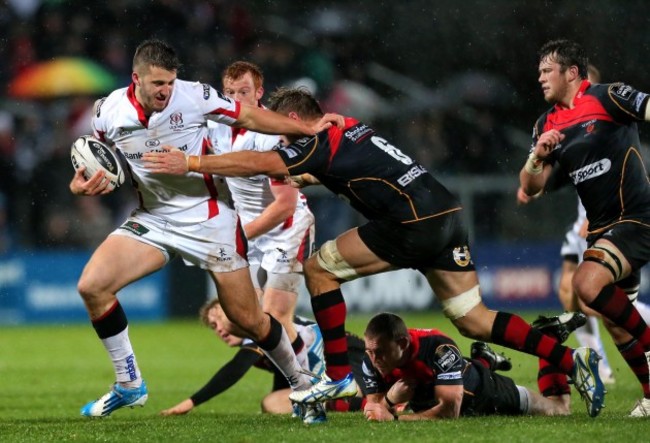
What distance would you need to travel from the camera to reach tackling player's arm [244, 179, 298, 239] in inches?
332

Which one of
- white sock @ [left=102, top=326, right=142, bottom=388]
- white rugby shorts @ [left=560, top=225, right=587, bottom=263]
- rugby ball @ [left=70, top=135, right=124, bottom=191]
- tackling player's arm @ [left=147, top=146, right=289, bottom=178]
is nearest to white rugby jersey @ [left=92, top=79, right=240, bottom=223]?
rugby ball @ [left=70, top=135, right=124, bottom=191]

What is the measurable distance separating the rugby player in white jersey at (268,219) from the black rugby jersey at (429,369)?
1283 mm

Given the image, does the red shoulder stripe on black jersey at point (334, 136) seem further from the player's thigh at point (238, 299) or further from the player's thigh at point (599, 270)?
the player's thigh at point (599, 270)

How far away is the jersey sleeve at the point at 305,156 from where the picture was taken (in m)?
6.64

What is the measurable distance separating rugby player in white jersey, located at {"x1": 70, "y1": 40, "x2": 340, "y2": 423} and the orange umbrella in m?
10.1

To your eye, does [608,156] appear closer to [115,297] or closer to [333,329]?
[333,329]

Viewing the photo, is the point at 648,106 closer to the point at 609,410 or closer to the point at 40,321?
the point at 609,410

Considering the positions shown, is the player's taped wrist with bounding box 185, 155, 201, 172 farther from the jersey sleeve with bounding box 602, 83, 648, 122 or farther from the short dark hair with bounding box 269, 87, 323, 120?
the jersey sleeve with bounding box 602, 83, 648, 122

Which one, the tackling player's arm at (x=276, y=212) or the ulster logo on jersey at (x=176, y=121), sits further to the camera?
the tackling player's arm at (x=276, y=212)

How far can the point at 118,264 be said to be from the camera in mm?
7238

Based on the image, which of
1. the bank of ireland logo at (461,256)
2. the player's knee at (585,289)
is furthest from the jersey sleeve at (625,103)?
the bank of ireland logo at (461,256)

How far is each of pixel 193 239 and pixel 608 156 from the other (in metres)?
2.68

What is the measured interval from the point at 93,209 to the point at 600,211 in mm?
10852

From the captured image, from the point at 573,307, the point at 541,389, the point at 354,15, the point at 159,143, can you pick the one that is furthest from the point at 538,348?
the point at 354,15
